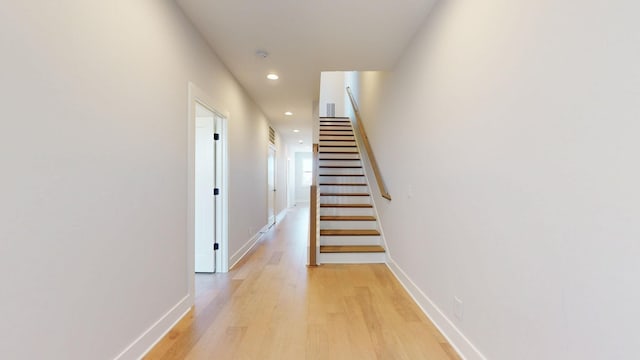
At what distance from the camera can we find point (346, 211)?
461 centimetres

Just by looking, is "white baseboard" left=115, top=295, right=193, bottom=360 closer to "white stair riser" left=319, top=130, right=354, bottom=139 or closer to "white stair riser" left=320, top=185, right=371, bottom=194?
"white stair riser" left=320, top=185, right=371, bottom=194

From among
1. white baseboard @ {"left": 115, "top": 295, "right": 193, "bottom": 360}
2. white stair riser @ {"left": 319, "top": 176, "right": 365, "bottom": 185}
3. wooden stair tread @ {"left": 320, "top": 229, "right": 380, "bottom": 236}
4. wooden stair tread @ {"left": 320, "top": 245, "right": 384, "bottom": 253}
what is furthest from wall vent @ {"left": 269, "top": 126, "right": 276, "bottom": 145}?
white baseboard @ {"left": 115, "top": 295, "right": 193, "bottom": 360}

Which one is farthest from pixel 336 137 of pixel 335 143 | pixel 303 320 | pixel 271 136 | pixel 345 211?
pixel 303 320

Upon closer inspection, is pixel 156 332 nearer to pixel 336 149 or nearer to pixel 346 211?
pixel 346 211

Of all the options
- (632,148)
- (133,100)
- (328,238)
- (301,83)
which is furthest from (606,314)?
(301,83)

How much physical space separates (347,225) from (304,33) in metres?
2.67

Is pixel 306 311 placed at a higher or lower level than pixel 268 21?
lower

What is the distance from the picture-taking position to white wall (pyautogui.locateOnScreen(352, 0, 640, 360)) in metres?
0.91

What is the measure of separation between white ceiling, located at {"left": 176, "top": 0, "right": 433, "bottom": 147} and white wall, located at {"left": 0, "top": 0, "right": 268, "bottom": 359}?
37 centimetres

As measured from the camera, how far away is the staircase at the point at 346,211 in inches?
150

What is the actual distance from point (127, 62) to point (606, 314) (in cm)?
239

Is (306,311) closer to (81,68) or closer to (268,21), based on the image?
(81,68)

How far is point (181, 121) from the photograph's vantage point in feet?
7.67

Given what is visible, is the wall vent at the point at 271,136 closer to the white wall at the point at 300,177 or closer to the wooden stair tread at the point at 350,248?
the wooden stair tread at the point at 350,248
